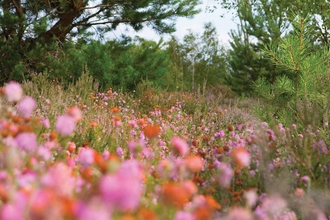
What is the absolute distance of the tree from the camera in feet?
29.2

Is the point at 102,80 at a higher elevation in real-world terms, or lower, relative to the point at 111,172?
lower

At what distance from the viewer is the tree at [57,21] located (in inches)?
350

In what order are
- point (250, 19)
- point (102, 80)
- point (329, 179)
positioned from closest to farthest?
point (329, 179)
point (102, 80)
point (250, 19)

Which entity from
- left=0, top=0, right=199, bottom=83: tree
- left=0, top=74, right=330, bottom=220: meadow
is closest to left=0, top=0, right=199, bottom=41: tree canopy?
left=0, top=0, right=199, bottom=83: tree

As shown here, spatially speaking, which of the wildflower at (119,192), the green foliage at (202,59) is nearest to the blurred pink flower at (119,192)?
the wildflower at (119,192)

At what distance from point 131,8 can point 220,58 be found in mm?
11992

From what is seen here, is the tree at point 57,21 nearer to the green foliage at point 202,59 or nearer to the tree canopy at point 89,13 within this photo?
the tree canopy at point 89,13

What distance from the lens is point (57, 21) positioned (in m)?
10.3

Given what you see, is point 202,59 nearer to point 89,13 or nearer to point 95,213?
point 89,13

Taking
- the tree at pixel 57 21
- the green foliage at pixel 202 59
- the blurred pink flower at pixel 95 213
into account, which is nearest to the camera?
the blurred pink flower at pixel 95 213

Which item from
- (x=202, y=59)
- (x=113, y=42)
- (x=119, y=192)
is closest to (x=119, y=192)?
(x=119, y=192)

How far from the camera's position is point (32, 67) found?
941 centimetres

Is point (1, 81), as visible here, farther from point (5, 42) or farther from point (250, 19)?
point (250, 19)

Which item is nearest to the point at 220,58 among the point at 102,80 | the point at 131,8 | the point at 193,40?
the point at 193,40
